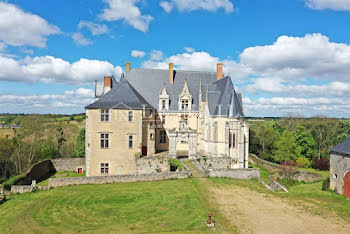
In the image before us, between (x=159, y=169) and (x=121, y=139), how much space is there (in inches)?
216

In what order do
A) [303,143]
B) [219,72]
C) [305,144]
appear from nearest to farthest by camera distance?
1. [219,72]
2. [305,144]
3. [303,143]

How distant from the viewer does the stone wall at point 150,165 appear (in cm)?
2586

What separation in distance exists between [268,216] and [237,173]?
8500 mm

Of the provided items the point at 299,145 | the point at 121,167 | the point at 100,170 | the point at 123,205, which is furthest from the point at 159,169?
the point at 299,145

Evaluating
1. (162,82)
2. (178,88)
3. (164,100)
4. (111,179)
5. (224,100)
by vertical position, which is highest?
(162,82)

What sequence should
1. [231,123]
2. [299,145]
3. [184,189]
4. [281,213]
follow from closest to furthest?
[281,213] → [184,189] → [231,123] → [299,145]

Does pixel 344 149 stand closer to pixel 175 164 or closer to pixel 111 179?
pixel 175 164

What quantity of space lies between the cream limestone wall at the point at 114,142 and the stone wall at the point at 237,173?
30.6 feet

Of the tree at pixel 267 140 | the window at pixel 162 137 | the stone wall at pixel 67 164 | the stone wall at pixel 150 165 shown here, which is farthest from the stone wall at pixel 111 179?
the tree at pixel 267 140

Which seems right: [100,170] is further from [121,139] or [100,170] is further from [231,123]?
[231,123]

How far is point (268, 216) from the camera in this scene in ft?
48.3

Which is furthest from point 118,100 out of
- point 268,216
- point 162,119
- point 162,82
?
point 268,216

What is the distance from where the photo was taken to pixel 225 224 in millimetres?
13477

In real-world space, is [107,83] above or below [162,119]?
above
